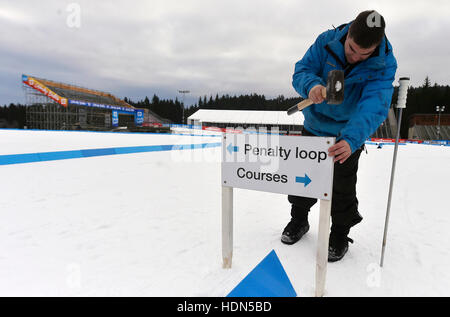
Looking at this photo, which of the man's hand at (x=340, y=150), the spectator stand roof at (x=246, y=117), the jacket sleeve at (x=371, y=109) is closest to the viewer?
the man's hand at (x=340, y=150)

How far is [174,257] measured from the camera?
1540 mm

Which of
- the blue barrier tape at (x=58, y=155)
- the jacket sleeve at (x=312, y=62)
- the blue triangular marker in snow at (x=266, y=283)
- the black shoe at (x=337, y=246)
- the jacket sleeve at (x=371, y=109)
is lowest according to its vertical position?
the blue triangular marker in snow at (x=266, y=283)

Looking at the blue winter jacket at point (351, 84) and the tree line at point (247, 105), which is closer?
the blue winter jacket at point (351, 84)

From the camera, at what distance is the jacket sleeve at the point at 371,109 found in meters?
1.23

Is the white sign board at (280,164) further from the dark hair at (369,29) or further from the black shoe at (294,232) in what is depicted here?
the black shoe at (294,232)

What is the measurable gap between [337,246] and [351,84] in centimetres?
107

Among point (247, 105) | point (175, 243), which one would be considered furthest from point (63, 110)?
point (247, 105)

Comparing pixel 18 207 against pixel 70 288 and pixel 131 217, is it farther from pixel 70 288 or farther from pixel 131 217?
pixel 70 288

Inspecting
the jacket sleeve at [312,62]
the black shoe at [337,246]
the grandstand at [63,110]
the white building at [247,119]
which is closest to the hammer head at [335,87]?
the jacket sleeve at [312,62]

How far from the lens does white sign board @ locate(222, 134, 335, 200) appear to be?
44.8 inches

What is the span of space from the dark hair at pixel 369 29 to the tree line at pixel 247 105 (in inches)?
1686

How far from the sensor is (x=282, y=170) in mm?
1250

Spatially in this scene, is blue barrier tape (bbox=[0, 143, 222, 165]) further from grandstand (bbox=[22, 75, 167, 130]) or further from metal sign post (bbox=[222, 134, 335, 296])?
grandstand (bbox=[22, 75, 167, 130])

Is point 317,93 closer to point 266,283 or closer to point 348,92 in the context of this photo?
point 348,92
